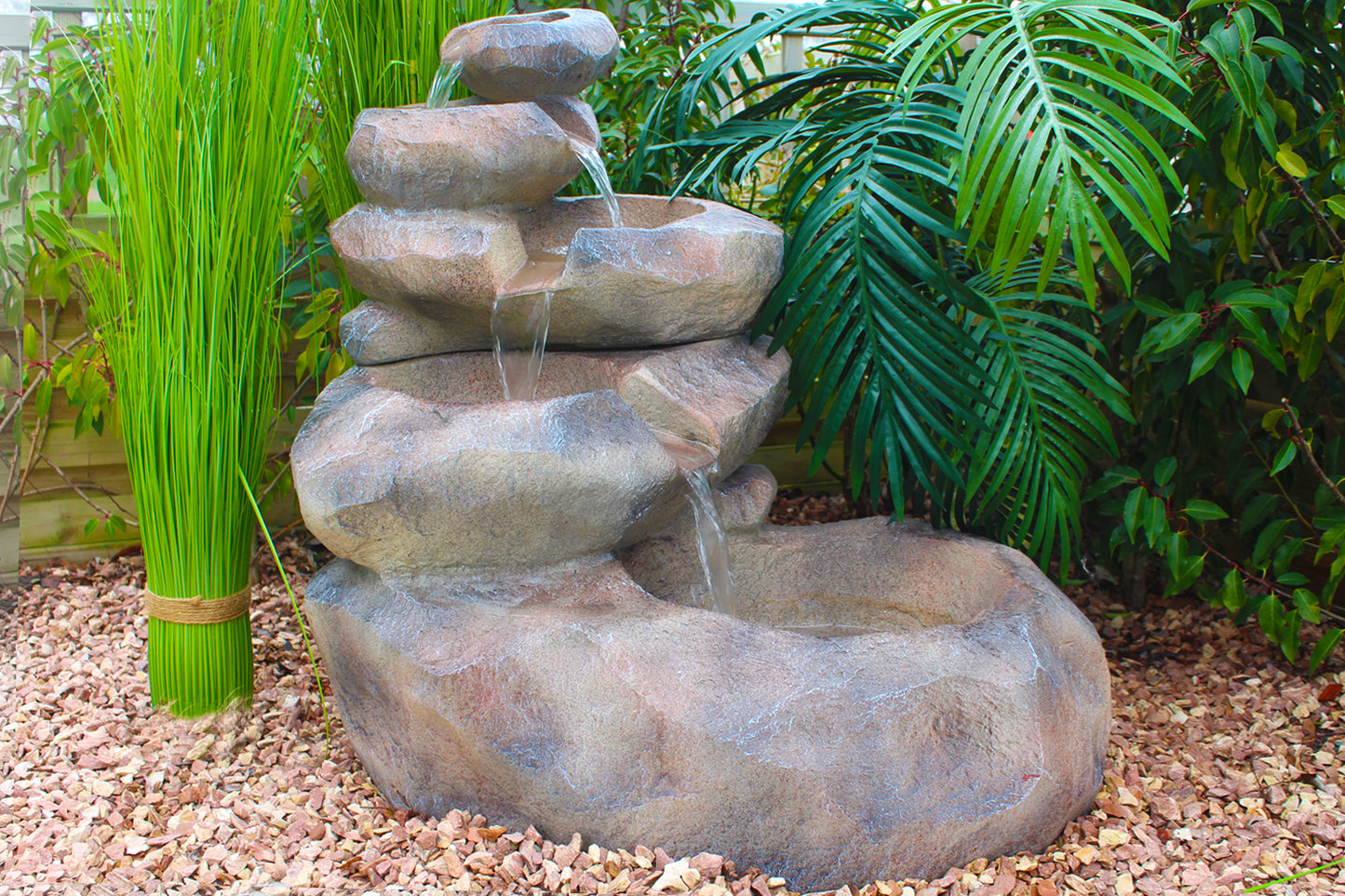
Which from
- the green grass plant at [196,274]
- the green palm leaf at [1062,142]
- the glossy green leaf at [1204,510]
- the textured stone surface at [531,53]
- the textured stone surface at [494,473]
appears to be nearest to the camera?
the green palm leaf at [1062,142]

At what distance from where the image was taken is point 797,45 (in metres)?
3.96

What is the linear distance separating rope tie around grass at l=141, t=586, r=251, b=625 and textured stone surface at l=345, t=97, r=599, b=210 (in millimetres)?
883

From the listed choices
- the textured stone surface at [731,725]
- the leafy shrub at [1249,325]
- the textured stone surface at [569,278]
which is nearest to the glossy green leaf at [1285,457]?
the leafy shrub at [1249,325]

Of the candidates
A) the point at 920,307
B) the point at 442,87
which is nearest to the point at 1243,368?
the point at 920,307

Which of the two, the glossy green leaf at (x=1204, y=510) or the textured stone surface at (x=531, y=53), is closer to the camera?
the textured stone surface at (x=531, y=53)

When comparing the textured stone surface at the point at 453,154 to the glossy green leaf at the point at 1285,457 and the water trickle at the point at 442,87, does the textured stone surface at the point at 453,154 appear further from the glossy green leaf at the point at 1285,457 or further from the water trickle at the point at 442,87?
the glossy green leaf at the point at 1285,457

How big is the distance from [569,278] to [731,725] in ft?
2.82

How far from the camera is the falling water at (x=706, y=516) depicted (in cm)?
196

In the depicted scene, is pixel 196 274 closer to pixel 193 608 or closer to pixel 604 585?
pixel 193 608

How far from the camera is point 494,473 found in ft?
5.65

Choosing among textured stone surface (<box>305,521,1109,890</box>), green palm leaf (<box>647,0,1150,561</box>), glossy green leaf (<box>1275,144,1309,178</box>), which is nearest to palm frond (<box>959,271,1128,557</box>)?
green palm leaf (<box>647,0,1150,561</box>)

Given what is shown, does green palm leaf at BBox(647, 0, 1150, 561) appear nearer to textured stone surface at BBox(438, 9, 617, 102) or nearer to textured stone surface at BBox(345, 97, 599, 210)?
textured stone surface at BBox(438, 9, 617, 102)

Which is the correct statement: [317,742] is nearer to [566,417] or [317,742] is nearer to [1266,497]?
[566,417]

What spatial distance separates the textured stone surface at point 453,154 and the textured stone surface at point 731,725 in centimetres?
73
